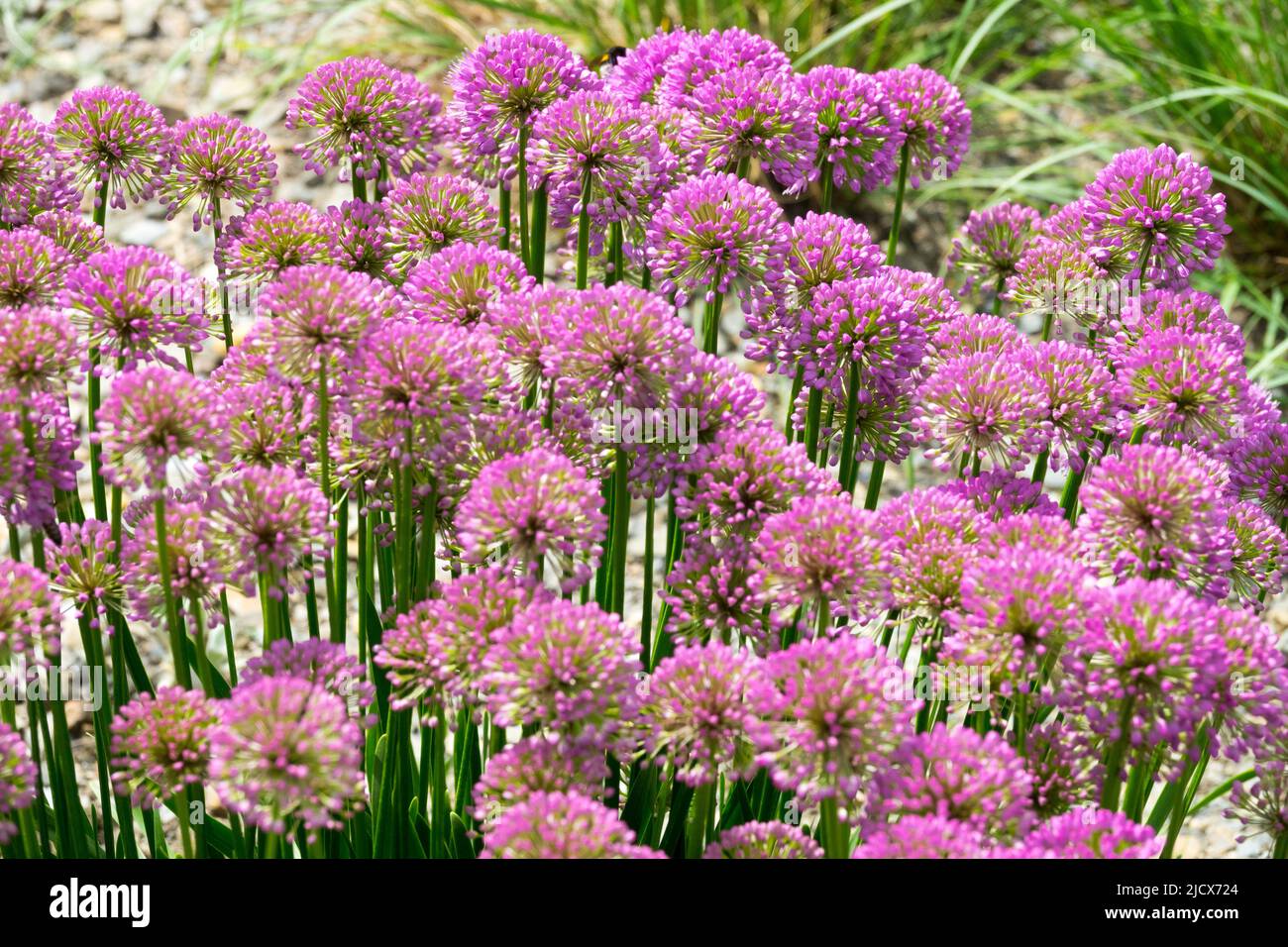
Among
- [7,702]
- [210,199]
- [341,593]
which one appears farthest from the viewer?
[210,199]

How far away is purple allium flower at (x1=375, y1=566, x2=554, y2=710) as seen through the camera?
1.44m

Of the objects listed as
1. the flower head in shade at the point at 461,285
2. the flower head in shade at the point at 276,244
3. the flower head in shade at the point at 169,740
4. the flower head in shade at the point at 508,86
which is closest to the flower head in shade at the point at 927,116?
the flower head in shade at the point at 508,86

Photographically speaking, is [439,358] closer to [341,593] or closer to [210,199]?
[341,593]

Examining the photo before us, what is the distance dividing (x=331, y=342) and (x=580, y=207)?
20.5 inches

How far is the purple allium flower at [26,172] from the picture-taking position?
6.74ft

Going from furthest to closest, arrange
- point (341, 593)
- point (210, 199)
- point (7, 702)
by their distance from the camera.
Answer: point (210, 199)
point (341, 593)
point (7, 702)

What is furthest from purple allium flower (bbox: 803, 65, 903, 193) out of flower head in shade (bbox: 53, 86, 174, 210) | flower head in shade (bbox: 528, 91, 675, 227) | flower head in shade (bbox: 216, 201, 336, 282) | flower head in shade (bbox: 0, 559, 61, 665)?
flower head in shade (bbox: 0, 559, 61, 665)

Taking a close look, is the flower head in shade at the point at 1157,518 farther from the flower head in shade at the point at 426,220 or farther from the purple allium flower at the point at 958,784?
the flower head in shade at the point at 426,220

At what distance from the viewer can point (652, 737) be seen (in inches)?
57.1

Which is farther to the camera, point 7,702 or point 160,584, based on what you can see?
point 7,702

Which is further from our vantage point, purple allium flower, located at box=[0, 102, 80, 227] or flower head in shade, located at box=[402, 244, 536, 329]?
purple allium flower, located at box=[0, 102, 80, 227]

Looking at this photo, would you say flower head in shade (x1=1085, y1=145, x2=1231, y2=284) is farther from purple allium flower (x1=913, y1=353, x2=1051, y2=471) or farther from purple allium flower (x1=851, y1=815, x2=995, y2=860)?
purple allium flower (x1=851, y1=815, x2=995, y2=860)

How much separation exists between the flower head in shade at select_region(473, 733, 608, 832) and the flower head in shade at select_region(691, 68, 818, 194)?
0.99 metres
